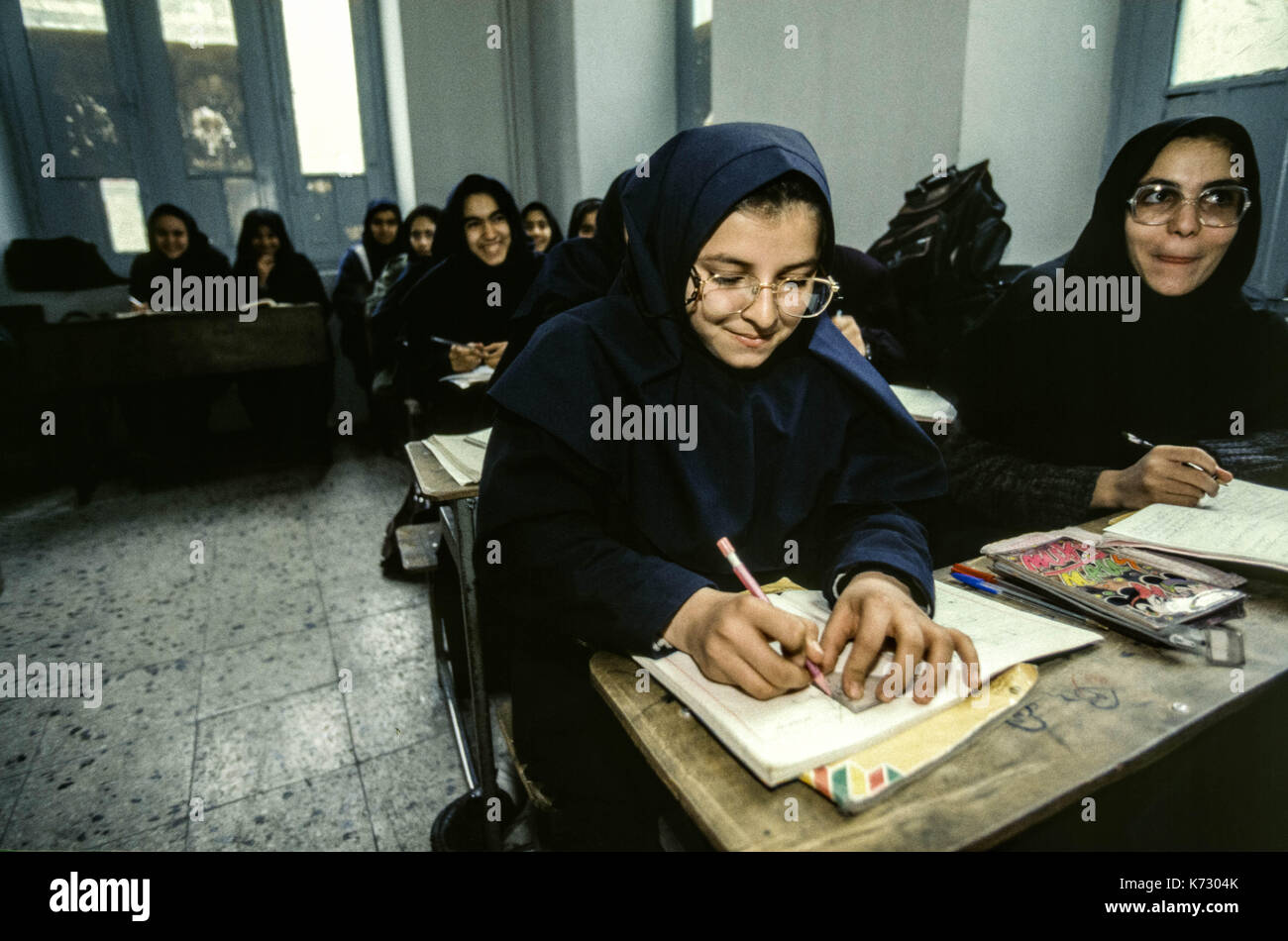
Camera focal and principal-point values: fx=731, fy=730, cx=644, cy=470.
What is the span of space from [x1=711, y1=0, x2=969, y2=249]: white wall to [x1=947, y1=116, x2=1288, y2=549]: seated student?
1.21 meters

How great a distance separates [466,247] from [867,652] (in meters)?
3.07

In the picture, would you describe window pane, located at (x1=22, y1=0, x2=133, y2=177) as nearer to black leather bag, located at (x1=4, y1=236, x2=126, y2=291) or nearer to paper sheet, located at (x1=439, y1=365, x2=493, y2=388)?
black leather bag, located at (x1=4, y1=236, x2=126, y2=291)

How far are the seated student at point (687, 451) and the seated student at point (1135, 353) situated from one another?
60 cm

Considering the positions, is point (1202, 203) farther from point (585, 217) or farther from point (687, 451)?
point (585, 217)

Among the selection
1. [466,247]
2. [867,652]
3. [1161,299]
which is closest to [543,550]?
[867,652]

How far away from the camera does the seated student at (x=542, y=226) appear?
16.2ft

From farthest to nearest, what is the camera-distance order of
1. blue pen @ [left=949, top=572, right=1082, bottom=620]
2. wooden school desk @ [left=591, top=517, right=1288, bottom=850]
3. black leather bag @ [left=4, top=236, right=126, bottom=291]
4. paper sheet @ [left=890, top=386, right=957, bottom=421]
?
black leather bag @ [left=4, top=236, right=126, bottom=291] → paper sheet @ [left=890, top=386, right=957, bottom=421] → blue pen @ [left=949, top=572, right=1082, bottom=620] → wooden school desk @ [left=591, top=517, right=1288, bottom=850]

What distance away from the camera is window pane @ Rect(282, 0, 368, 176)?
516 centimetres

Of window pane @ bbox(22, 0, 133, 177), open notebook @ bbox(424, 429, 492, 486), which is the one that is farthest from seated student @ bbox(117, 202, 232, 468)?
open notebook @ bbox(424, 429, 492, 486)

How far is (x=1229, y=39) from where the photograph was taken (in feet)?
7.23

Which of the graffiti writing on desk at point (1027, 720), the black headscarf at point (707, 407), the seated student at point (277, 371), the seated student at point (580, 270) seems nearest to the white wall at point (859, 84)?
the seated student at point (580, 270)

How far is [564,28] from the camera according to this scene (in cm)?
477
